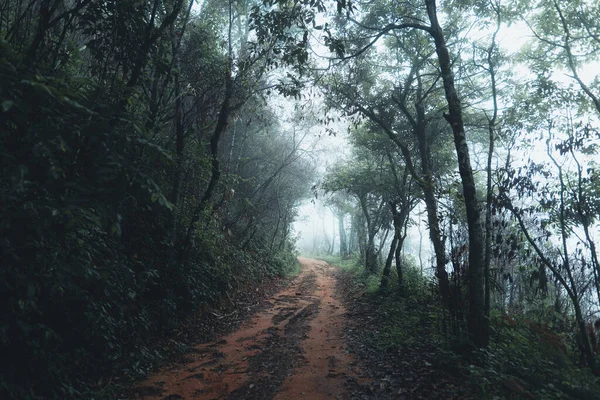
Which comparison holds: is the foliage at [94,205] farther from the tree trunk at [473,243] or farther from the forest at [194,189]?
the tree trunk at [473,243]

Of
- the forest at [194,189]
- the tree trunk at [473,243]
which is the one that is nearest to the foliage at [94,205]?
the forest at [194,189]

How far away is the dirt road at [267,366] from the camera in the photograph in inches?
191

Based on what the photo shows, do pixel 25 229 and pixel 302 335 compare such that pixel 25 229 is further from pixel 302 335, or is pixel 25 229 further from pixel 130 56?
pixel 302 335

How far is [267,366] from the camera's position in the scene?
585 centimetres

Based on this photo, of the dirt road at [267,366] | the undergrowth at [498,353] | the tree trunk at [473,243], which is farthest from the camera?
the tree trunk at [473,243]

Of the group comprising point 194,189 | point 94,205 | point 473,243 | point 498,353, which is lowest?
point 498,353

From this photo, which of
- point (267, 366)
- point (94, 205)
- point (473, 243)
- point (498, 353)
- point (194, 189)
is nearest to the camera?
point (94, 205)

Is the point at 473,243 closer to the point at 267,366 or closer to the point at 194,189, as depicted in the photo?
the point at 267,366

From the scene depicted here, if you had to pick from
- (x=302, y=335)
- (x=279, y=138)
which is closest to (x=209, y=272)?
(x=302, y=335)

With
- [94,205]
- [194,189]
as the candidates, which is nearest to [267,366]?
[94,205]

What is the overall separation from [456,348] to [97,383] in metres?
5.83

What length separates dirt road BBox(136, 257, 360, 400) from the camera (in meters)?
4.85

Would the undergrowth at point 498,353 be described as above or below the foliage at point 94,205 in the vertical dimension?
below

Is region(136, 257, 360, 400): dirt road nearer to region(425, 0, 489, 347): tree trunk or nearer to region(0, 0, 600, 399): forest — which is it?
region(0, 0, 600, 399): forest
